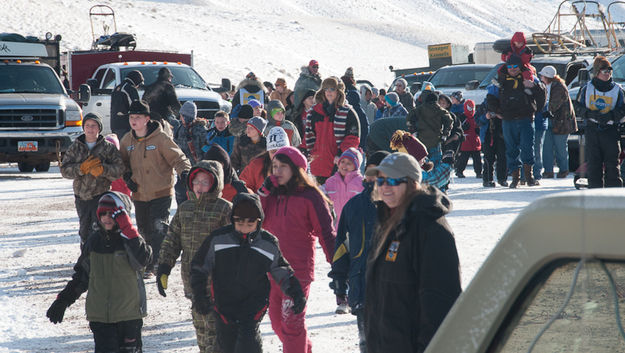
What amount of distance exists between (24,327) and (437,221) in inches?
177

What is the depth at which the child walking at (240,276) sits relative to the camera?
5.33 metres

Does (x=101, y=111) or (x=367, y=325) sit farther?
(x=101, y=111)

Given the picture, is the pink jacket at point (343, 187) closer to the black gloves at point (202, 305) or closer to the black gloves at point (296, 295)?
the black gloves at point (296, 295)

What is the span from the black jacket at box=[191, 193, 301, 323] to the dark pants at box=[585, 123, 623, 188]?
23.4 feet

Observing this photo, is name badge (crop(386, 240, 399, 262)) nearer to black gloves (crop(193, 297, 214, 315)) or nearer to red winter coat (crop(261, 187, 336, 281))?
black gloves (crop(193, 297, 214, 315))

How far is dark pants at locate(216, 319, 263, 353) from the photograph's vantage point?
5.35 metres

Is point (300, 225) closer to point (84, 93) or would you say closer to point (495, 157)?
point (495, 157)

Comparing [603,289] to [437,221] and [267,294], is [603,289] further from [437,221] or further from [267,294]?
[267,294]

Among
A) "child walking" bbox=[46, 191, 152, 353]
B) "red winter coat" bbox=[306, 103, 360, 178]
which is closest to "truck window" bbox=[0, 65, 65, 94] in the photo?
"red winter coat" bbox=[306, 103, 360, 178]

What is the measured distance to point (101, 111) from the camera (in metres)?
20.1

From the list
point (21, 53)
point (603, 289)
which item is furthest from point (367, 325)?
point (21, 53)

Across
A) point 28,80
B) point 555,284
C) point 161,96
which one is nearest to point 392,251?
point 555,284

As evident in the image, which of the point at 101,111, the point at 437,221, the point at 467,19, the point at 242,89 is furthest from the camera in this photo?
the point at 467,19

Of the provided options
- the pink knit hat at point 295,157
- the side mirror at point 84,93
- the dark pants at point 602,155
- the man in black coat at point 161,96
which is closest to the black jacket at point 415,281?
the pink knit hat at point 295,157
